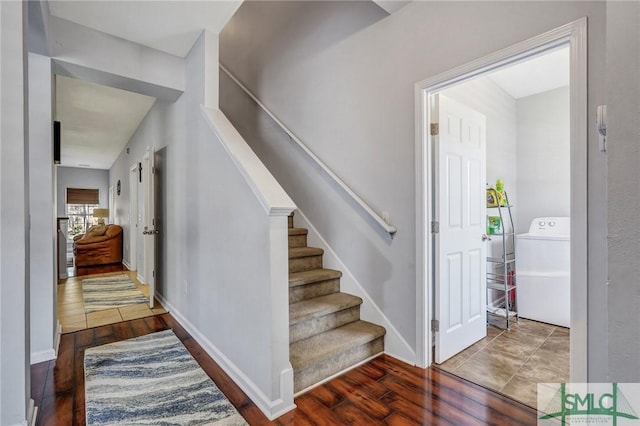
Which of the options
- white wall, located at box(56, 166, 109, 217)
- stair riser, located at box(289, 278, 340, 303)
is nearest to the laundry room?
stair riser, located at box(289, 278, 340, 303)

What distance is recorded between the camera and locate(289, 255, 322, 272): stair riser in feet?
8.64

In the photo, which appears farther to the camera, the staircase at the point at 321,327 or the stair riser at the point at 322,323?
the stair riser at the point at 322,323

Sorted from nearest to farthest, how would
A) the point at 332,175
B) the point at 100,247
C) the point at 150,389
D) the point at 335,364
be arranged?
the point at 150,389 < the point at 335,364 < the point at 332,175 < the point at 100,247

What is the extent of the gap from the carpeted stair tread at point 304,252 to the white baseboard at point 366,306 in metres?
0.07

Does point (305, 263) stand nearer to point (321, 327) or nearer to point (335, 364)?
point (321, 327)

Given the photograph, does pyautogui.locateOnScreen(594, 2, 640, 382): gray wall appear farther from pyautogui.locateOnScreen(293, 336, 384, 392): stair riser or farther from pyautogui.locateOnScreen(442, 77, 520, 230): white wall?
pyautogui.locateOnScreen(442, 77, 520, 230): white wall

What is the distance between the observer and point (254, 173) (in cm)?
178

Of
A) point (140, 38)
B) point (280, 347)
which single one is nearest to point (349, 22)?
point (140, 38)

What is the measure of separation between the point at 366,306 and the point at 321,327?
0.45 m

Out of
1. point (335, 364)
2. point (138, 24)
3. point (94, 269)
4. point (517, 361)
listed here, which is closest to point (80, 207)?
point (94, 269)

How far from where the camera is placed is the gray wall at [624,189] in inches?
24.2

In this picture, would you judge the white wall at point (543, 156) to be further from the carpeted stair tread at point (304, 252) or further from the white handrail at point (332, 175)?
the carpeted stair tread at point (304, 252)

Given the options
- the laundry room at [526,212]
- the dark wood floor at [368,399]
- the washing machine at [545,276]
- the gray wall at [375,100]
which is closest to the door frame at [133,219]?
the gray wall at [375,100]

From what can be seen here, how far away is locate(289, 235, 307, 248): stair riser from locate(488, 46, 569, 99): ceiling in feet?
7.94
